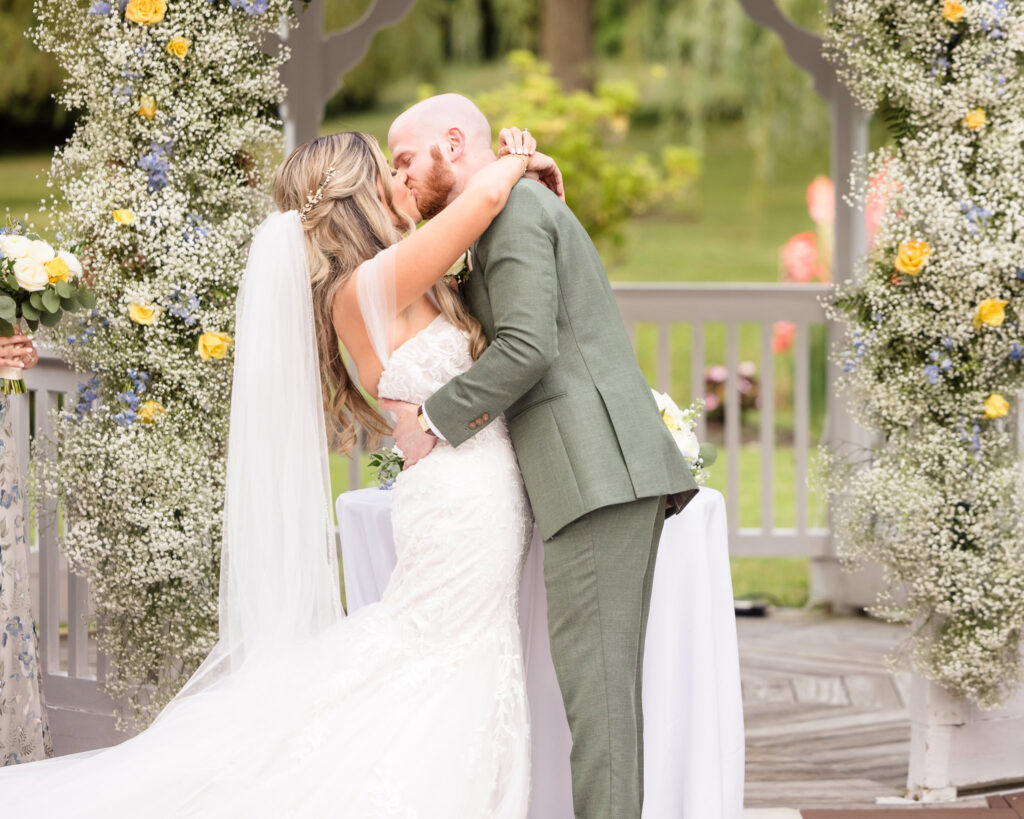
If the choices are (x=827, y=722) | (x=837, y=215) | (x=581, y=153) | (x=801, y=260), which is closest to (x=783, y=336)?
(x=801, y=260)

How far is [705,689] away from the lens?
305 cm

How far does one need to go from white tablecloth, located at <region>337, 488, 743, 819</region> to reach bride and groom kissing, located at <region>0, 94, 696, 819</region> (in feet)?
0.83

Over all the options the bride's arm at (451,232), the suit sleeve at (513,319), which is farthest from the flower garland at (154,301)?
the suit sleeve at (513,319)

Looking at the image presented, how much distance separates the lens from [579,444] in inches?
106

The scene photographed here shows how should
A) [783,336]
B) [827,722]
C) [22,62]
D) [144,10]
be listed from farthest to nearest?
1. [783,336]
2. [22,62]
3. [827,722]
4. [144,10]

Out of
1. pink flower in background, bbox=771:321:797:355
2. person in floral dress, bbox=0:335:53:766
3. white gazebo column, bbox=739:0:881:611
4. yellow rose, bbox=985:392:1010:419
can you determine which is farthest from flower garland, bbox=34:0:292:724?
pink flower in background, bbox=771:321:797:355

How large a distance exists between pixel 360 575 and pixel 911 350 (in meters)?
1.70

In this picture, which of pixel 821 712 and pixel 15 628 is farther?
pixel 821 712

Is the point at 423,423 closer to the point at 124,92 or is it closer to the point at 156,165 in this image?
the point at 156,165

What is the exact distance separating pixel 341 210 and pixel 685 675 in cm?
137

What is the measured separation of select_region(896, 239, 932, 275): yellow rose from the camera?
143 inches


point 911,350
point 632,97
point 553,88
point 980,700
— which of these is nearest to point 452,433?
point 911,350

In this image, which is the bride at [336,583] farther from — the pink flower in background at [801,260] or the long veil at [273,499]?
the pink flower in background at [801,260]

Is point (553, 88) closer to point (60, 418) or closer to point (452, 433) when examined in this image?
point (60, 418)
